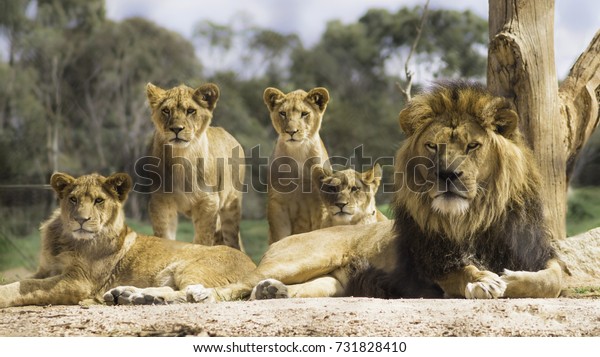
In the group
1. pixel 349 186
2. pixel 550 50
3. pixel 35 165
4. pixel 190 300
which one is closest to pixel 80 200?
pixel 190 300

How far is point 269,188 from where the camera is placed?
22.1ft

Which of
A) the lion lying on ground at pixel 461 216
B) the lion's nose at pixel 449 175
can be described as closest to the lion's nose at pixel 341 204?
the lion lying on ground at pixel 461 216

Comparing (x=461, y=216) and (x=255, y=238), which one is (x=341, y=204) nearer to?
(x=461, y=216)

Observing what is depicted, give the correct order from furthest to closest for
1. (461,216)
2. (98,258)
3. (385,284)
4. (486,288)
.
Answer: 1. (98,258)
2. (385,284)
3. (461,216)
4. (486,288)

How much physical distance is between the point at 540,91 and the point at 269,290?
Answer: 98.3 inches

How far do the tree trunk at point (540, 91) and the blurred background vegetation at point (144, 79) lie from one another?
29.5 ft

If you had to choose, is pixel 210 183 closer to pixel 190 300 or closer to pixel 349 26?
pixel 190 300

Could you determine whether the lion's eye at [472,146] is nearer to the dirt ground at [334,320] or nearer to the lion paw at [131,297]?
the dirt ground at [334,320]

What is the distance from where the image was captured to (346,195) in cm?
632

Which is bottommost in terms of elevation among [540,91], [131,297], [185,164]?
[131,297]

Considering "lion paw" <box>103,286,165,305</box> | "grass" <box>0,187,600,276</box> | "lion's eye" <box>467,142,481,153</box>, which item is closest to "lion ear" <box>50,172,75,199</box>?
"lion paw" <box>103,286,165,305</box>

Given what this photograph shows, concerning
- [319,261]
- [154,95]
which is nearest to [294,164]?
[154,95]

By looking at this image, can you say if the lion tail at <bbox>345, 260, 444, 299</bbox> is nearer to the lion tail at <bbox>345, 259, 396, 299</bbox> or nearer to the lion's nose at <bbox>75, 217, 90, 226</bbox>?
the lion tail at <bbox>345, 259, 396, 299</bbox>

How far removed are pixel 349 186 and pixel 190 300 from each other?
1955 mm
